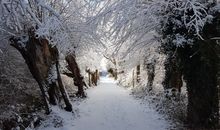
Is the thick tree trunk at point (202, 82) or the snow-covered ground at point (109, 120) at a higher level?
the thick tree trunk at point (202, 82)

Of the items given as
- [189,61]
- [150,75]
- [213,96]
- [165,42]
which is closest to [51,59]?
[165,42]

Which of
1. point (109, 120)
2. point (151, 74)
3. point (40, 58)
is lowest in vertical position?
point (109, 120)

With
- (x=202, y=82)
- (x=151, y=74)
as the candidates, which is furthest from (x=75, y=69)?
(x=202, y=82)

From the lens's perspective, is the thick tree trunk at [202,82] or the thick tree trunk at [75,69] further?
the thick tree trunk at [75,69]

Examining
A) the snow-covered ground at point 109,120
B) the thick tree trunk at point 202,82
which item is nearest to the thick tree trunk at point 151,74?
the snow-covered ground at point 109,120

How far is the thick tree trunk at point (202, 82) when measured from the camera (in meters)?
9.63

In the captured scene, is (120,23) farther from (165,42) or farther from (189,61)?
(189,61)

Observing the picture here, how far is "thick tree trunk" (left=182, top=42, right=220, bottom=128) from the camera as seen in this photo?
9633 mm

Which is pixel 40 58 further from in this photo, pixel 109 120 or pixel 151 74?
pixel 151 74

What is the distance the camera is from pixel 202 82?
10.0 m

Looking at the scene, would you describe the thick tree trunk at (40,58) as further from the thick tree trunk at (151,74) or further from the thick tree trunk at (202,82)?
the thick tree trunk at (151,74)

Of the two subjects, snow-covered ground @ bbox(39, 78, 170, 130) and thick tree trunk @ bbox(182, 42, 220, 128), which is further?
snow-covered ground @ bbox(39, 78, 170, 130)

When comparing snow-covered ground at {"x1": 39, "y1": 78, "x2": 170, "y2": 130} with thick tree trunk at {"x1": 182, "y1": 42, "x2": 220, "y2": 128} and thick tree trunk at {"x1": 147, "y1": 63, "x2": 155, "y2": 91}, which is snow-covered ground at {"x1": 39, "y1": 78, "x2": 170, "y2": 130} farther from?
thick tree trunk at {"x1": 147, "y1": 63, "x2": 155, "y2": 91}

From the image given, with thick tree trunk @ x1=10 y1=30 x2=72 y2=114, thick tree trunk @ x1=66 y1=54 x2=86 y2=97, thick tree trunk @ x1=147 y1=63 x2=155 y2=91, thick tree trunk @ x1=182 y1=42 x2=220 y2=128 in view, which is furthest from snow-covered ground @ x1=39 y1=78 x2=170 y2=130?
thick tree trunk @ x1=147 y1=63 x2=155 y2=91
